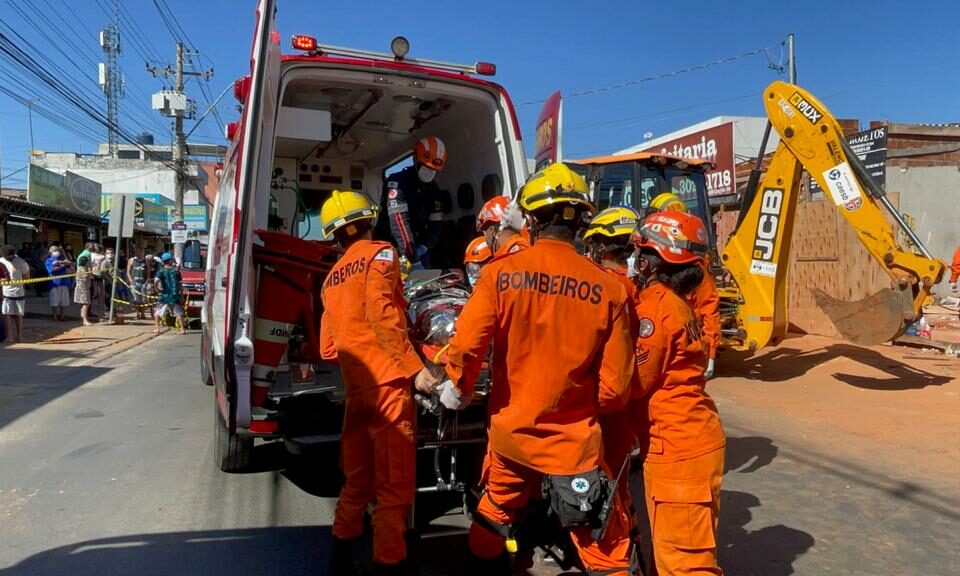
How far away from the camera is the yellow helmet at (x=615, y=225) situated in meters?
4.44

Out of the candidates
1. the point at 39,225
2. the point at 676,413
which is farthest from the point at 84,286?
the point at 676,413

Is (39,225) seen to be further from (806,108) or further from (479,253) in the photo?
(806,108)

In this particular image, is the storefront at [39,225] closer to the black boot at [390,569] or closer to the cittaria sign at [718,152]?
the cittaria sign at [718,152]

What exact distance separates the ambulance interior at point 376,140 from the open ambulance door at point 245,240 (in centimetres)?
82

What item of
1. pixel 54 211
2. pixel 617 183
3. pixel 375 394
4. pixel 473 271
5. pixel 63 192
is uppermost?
pixel 63 192

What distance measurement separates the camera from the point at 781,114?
8.51m

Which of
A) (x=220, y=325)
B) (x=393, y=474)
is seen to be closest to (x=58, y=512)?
(x=220, y=325)

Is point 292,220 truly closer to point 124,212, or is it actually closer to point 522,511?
point 522,511

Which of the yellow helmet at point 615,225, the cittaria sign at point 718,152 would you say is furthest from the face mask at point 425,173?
the cittaria sign at point 718,152

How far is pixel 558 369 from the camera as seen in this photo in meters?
2.62

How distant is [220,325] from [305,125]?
1691mm

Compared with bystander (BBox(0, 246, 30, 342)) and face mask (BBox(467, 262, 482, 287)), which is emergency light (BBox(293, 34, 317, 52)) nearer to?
face mask (BBox(467, 262, 482, 287))

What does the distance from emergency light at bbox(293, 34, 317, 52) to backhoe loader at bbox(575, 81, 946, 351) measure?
511 cm

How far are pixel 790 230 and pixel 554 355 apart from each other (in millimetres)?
7298
